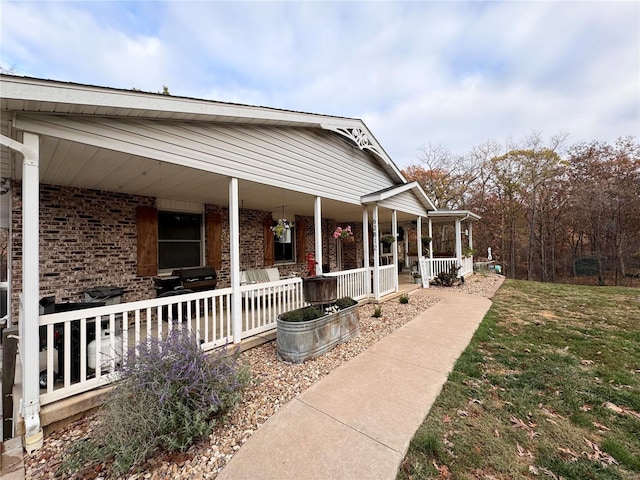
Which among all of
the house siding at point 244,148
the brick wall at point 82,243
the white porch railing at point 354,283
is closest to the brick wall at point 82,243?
the brick wall at point 82,243

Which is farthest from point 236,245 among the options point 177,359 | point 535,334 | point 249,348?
point 535,334

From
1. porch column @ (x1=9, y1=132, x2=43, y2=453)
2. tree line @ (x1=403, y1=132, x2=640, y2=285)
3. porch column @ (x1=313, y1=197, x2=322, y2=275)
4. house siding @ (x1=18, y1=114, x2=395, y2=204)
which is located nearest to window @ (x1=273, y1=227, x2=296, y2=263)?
porch column @ (x1=313, y1=197, x2=322, y2=275)

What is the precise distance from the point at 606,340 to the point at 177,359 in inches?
268

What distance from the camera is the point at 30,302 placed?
240 cm

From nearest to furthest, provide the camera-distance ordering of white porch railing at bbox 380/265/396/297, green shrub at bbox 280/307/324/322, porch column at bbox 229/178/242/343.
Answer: green shrub at bbox 280/307/324/322 < porch column at bbox 229/178/242/343 < white porch railing at bbox 380/265/396/297

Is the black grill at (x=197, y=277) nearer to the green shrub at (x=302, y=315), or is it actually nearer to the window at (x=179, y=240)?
the window at (x=179, y=240)

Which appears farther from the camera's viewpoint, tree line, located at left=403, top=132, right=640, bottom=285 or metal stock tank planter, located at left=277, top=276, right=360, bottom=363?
tree line, located at left=403, top=132, right=640, bottom=285

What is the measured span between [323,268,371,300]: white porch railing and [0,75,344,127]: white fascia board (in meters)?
3.84

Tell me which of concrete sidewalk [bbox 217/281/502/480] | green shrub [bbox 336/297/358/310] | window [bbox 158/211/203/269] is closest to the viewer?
concrete sidewalk [bbox 217/281/502/480]

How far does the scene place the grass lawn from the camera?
2.07 meters

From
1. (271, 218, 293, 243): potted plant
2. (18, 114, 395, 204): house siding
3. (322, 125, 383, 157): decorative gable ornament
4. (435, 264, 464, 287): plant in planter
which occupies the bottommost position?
(435, 264, 464, 287): plant in planter

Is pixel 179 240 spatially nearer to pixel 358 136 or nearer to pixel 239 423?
pixel 239 423

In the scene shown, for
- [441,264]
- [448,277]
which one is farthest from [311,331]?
[441,264]

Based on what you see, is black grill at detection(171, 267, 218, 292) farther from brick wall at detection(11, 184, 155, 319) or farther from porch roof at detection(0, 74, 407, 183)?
porch roof at detection(0, 74, 407, 183)
